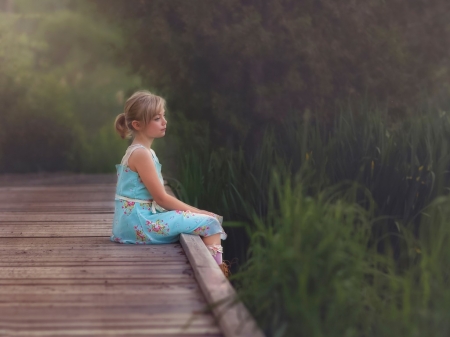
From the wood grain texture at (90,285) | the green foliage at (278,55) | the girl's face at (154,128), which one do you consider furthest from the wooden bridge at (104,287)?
the green foliage at (278,55)

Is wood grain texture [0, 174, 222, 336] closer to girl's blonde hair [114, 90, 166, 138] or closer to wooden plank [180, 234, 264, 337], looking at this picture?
wooden plank [180, 234, 264, 337]

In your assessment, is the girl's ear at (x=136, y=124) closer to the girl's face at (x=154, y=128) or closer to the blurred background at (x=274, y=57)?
the girl's face at (x=154, y=128)

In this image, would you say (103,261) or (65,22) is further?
(65,22)

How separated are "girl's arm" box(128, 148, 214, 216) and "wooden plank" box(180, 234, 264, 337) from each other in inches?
9.2

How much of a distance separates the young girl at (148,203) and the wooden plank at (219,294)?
18 centimetres

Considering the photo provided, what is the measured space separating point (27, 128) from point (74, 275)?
26.8ft

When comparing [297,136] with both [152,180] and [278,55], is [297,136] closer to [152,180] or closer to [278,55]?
[152,180]

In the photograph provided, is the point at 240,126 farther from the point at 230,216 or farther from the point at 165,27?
the point at 230,216

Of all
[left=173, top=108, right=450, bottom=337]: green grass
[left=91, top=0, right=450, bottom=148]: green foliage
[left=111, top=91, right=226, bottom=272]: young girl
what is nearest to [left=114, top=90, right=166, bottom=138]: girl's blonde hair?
[left=111, top=91, right=226, bottom=272]: young girl

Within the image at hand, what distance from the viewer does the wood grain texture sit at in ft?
9.95

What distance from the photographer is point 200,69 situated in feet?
26.7

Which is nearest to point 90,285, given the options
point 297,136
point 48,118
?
point 297,136

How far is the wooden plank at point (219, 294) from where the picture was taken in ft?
9.15

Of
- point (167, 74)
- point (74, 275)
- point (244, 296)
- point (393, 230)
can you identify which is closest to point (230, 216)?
point (393, 230)
